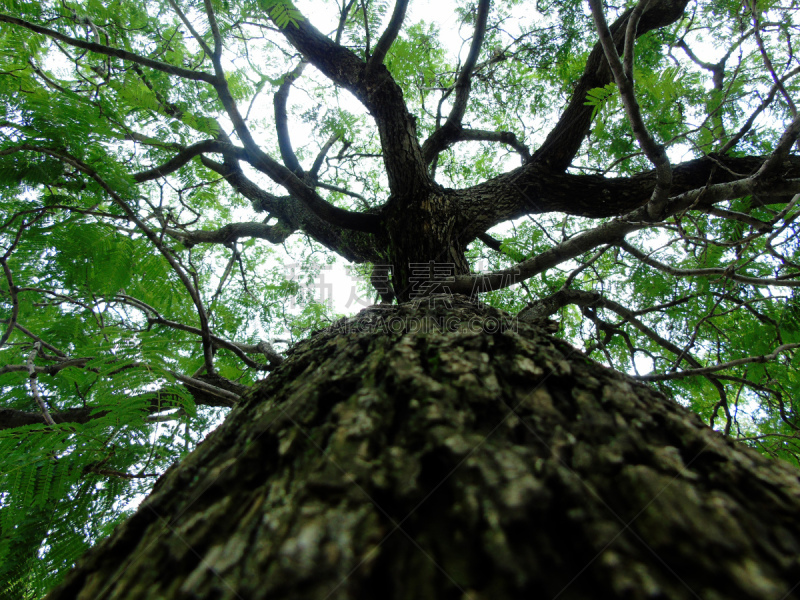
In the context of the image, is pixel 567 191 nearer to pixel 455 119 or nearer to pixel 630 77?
pixel 630 77

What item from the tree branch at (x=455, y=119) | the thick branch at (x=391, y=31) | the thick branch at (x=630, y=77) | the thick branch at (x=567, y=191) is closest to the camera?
the thick branch at (x=630, y=77)

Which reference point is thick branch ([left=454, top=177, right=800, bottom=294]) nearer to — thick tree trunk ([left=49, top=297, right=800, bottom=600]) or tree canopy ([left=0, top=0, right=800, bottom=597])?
tree canopy ([left=0, top=0, right=800, bottom=597])

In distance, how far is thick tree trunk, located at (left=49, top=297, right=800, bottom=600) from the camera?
0.44m

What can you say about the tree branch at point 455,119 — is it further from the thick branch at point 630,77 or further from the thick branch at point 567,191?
the thick branch at point 630,77

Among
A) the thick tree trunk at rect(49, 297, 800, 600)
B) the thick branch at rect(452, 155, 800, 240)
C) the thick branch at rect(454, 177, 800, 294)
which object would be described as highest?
the thick branch at rect(452, 155, 800, 240)

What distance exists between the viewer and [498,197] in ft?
10.6

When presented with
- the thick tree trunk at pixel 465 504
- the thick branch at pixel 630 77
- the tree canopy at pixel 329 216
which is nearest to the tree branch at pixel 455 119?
the tree canopy at pixel 329 216

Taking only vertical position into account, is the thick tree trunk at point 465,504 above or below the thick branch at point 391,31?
below

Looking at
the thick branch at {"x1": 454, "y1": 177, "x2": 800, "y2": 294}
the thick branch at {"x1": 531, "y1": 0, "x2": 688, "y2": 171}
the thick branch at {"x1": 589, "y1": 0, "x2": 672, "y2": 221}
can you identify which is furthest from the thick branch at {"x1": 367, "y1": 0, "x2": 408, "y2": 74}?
the thick branch at {"x1": 454, "y1": 177, "x2": 800, "y2": 294}

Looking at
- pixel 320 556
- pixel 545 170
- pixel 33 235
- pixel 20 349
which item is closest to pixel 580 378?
pixel 320 556

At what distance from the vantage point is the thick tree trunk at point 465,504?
442 millimetres

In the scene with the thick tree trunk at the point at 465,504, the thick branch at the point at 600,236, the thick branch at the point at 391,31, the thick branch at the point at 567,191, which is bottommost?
the thick tree trunk at the point at 465,504

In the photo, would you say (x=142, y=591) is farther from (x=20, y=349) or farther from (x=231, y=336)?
(x=231, y=336)

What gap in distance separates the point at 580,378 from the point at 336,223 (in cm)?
264
